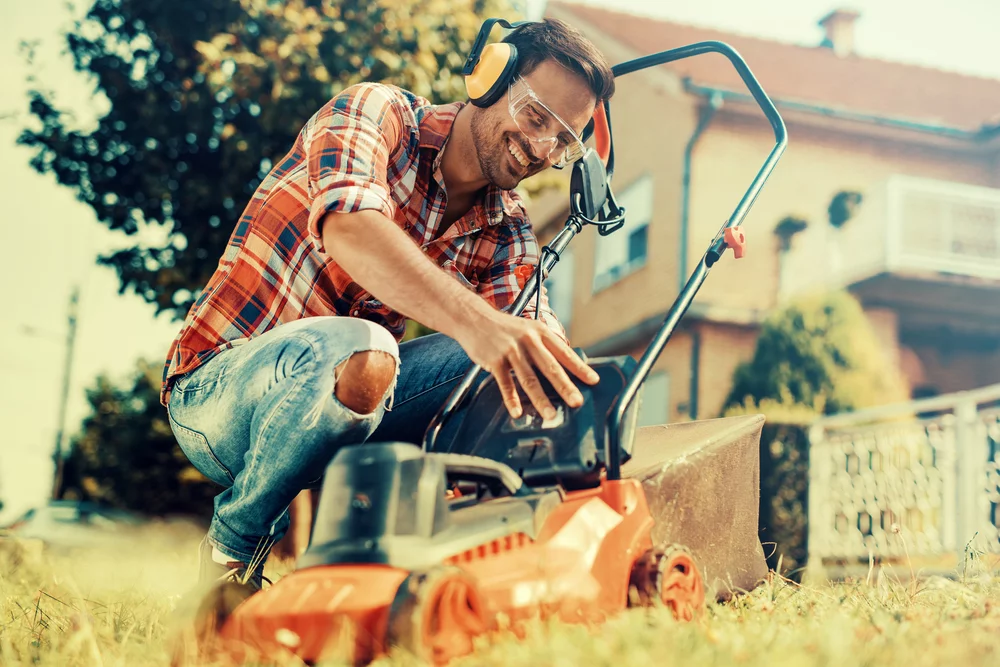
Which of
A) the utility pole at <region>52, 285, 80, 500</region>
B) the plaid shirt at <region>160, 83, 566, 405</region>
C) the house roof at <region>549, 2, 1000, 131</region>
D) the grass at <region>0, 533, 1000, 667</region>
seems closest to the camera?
the grass at <region>0, 533, 1000, 667</region>

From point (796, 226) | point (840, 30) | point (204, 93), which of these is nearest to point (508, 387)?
point (204, 93)

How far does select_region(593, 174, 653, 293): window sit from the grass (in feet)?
34.6

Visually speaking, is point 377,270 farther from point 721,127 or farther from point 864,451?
point 721,127

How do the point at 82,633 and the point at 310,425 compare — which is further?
the point at 310,425

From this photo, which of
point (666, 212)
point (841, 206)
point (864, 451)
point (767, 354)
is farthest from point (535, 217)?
point (864, 451)

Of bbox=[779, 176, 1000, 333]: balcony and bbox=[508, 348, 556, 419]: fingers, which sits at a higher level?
bbox=[779, 176, 1000, 333]: balcony

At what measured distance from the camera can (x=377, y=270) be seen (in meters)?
1.98

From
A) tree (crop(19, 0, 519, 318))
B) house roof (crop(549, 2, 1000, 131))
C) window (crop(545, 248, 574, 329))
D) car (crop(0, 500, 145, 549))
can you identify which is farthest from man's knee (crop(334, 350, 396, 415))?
car (crop(0, 500, 145, 549))

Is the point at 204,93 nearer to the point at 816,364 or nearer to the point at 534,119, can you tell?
the point at 534,119

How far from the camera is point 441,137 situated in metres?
2.50

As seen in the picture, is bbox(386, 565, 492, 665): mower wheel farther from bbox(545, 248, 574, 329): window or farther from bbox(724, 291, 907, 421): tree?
bbox(545, 248, 574, 329): window

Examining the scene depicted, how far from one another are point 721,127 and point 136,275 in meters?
7.56

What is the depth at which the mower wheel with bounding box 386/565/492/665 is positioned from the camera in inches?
58.2

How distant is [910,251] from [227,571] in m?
10.6
